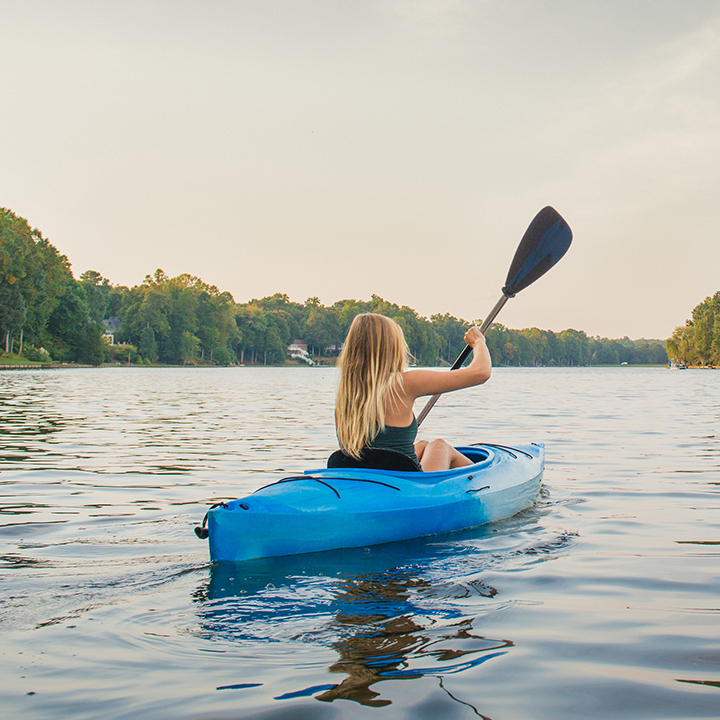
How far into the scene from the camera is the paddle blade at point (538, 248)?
6957 millimetres

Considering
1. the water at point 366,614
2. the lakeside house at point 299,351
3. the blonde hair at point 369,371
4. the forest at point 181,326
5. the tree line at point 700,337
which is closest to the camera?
the water at point 366,614

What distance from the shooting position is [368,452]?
14.9 ft

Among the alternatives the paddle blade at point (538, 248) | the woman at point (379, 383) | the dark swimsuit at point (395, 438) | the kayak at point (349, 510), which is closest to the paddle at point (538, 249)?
the paddle blade at point (538, 248)

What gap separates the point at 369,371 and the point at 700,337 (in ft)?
330

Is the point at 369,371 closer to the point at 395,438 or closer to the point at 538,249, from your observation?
the point at 395,438

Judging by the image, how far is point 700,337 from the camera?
3718 inches

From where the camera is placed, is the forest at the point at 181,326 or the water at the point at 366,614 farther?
the forest at the point at 181,326

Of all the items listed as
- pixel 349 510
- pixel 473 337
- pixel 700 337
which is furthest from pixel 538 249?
pixel 700 337

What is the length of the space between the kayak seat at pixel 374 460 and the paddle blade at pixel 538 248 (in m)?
2.88

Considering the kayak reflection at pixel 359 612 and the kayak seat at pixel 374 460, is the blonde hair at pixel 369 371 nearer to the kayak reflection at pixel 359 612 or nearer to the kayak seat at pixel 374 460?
the kayak seat at pixel 374 460

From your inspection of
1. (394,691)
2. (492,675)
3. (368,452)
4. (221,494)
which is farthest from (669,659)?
(221,494)

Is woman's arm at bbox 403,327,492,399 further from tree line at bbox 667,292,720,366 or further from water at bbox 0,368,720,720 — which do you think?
tree line at bbox 667,292,720,366

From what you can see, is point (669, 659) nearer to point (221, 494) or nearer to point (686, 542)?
point (686, 542)

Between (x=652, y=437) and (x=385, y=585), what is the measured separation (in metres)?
9.03
